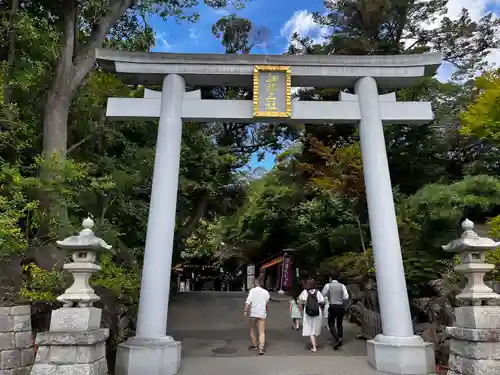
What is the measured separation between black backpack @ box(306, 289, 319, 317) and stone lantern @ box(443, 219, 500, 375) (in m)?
2.83

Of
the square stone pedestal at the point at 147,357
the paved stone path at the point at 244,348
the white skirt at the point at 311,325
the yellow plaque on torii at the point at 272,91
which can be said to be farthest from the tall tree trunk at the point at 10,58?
the white skirt at the point at 311,325

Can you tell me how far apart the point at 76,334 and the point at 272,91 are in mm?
6113

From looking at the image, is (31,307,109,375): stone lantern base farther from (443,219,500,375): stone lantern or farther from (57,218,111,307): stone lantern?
(443,219,500,375): stone lantern

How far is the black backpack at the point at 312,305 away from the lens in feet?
28.3

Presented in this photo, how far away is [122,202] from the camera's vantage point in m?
12.3

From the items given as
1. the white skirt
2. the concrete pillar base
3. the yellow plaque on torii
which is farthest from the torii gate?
the white skirt

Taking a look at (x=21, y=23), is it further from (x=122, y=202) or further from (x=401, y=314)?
(x=401, y=314)

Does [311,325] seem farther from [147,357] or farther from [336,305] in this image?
[147,357]

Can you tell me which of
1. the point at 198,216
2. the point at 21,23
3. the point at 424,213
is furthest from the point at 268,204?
the point at 21,23

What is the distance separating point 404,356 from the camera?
6996 millimetres

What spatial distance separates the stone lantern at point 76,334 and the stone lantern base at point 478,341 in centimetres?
577

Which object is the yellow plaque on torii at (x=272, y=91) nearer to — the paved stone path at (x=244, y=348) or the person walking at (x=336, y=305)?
the person walking at (x=336, y=305)

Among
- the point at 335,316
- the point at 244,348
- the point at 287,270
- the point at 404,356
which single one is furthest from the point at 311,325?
the point at 287,270

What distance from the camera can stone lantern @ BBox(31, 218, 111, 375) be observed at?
5.70 meters
